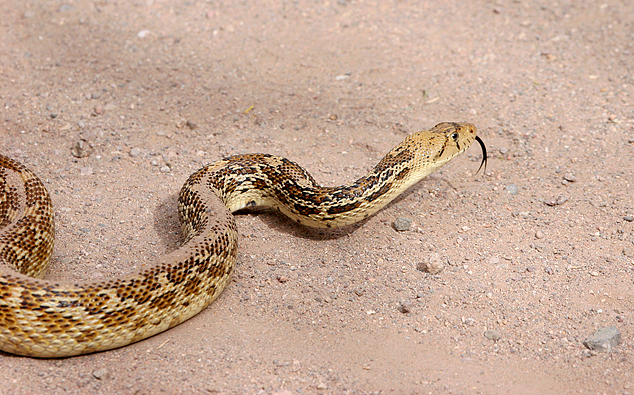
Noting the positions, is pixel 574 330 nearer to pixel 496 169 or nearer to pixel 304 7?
pixel 496 169

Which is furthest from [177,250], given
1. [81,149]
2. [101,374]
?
[81,149]

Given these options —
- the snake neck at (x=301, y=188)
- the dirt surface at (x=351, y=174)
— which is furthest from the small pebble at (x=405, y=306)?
the snake neck at (x=301, y=188)

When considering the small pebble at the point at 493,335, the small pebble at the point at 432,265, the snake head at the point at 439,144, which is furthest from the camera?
the snake head at the point at 439,144

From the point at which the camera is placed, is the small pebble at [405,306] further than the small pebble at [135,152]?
No

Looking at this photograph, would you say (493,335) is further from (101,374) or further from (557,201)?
(101,374)

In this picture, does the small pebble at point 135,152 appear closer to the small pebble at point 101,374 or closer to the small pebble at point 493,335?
the small pebble at point 101,374
